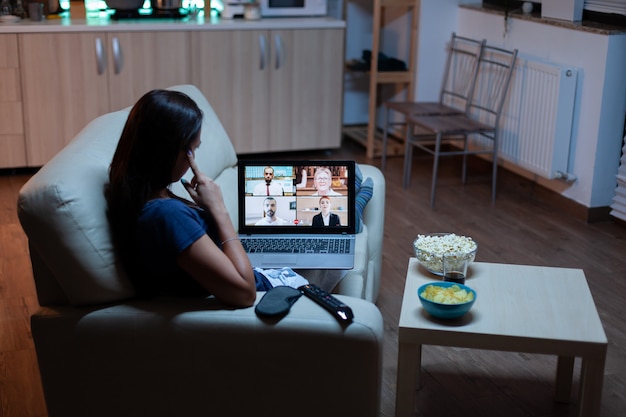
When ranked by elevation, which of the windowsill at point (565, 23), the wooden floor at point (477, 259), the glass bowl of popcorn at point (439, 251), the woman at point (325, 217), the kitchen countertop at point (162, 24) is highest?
the windowsill at point (565, 23)

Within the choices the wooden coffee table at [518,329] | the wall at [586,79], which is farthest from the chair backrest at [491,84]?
the wooden coffee table at [518,329]

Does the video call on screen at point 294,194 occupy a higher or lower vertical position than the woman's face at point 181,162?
lower

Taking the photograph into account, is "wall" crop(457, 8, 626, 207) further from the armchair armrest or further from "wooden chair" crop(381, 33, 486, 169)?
the armchair armrest

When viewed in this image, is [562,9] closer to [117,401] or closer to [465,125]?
[465,125]

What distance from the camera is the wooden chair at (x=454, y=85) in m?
4.91

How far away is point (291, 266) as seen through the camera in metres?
2.53

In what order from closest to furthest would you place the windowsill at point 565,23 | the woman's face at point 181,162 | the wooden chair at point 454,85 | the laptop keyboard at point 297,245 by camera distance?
the woman's face at point 181,162
the laptop keyboard at point 297,245
the windowsill at point 565,23
the wooden chair at point 454,85

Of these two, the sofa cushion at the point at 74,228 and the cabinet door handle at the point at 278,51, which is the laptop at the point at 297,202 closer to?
the sofa cushion at the point at 74,228

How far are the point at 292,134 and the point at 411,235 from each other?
1.55 meters

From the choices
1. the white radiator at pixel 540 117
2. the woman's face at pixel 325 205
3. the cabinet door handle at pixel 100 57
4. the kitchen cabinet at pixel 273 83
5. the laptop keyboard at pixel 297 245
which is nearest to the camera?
the laptop keyboard at pixel 297 245

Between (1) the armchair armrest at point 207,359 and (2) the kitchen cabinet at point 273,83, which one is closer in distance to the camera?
(1) the armchair armrest at point 207,359

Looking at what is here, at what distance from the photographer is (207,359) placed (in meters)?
2.02

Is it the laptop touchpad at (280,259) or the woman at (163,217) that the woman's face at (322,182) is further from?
the woman at (163,217)

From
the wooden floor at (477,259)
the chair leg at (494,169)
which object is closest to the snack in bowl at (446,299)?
the wooden floor at (477,259)
